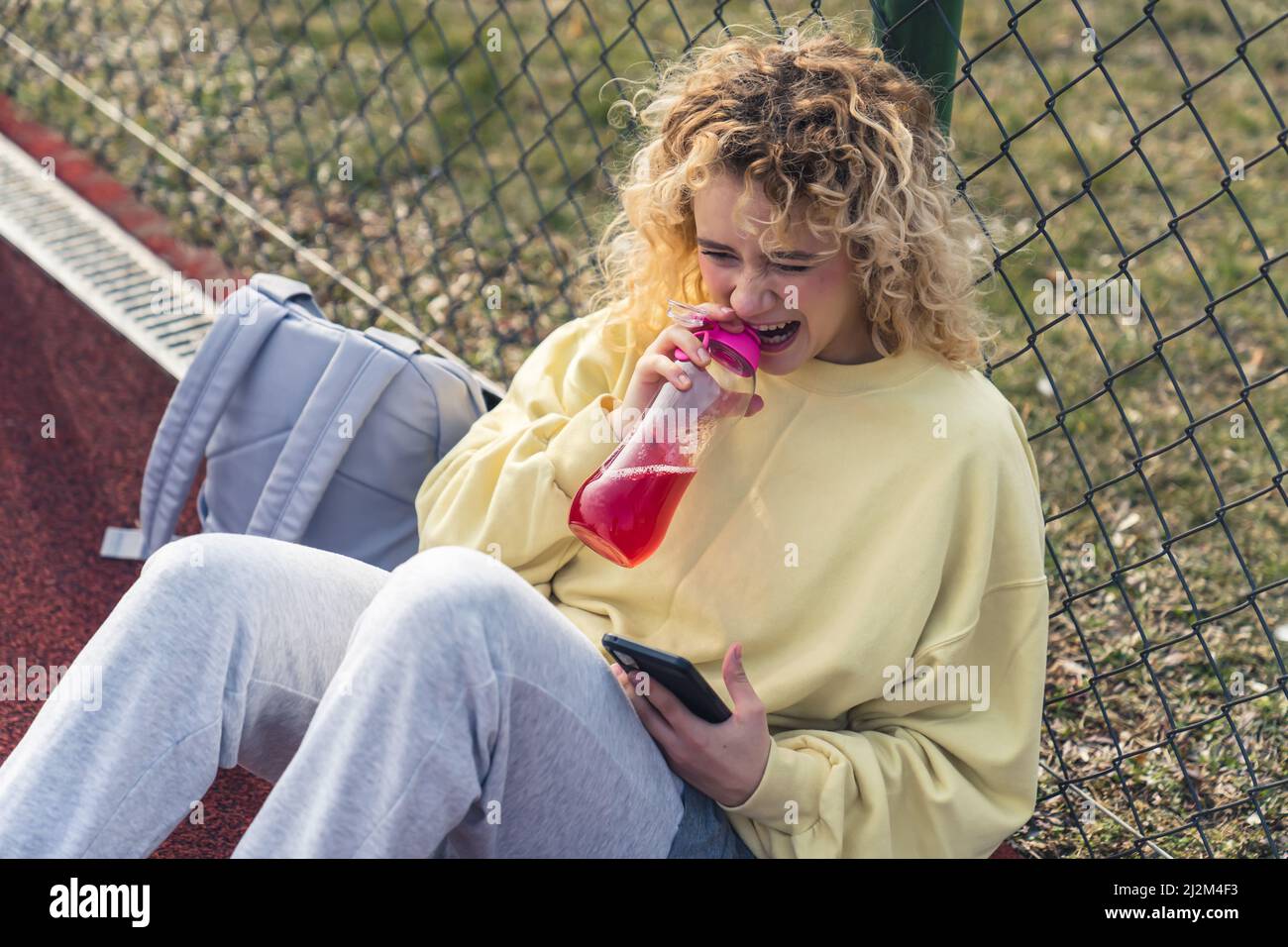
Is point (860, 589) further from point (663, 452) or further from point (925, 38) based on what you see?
point (925, 38)

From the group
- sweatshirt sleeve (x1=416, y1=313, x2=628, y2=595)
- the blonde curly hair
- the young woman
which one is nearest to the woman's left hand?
the young woman

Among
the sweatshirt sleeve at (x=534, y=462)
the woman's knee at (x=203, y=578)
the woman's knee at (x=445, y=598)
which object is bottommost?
the sweatshirt sleeve at (x=534, y=462)

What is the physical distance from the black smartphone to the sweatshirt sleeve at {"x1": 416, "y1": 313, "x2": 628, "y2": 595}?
37 cm

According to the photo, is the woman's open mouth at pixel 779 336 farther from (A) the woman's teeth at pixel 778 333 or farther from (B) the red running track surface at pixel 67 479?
(B) the red running track surface at pixel 67 479

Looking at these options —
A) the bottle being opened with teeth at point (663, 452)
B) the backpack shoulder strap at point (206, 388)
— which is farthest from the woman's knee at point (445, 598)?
the backpack shoulder strap at point (206, 388)

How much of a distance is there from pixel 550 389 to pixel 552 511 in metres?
0.26

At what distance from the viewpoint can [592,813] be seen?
1.84m

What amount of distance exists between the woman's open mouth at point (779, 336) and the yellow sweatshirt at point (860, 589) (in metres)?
0.11

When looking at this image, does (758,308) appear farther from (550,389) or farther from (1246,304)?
(1246,304)

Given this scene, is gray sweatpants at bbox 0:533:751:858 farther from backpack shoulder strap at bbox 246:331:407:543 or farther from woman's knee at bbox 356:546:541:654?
backpack shoulder strap at bbox 246:331:407:543

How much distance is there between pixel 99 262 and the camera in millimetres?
3803

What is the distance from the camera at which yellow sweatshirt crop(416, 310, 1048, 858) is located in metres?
1.98

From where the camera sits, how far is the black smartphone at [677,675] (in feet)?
6.00

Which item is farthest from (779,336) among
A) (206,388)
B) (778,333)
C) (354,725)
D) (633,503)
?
(206,388)
